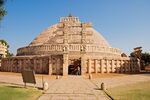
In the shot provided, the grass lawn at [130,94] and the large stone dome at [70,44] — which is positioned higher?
the large stone dome at [70,44]

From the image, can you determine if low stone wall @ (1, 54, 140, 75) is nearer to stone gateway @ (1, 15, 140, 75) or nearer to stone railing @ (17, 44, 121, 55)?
stone gateway @ (1, 15, 140, 75)

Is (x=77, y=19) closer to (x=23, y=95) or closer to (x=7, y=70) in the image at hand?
(x=7, y=70)

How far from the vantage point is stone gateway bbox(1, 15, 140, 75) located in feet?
125

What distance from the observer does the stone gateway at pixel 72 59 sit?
3806cm

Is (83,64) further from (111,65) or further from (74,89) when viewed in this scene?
(74,89)

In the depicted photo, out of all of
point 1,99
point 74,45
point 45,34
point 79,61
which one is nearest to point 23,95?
point 1,99

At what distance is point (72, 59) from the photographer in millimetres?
41219

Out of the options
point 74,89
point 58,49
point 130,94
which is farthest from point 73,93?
point 58,49

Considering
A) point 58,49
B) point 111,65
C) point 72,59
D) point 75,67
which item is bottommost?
point 75,67

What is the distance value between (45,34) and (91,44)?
53.8ft

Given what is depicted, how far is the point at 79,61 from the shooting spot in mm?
40469

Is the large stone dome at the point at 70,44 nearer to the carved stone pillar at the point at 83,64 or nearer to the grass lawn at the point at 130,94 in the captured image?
the carved stone pillar at the point at 83,64

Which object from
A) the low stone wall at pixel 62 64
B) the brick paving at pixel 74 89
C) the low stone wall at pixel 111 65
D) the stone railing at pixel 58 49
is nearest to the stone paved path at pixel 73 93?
the brick paving at pixel 74 89

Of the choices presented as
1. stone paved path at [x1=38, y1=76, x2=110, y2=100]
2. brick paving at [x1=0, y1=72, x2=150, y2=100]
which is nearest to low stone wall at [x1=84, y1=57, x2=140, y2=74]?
brick paving at [x1=0, y1=72, x2=150, y2=100]
